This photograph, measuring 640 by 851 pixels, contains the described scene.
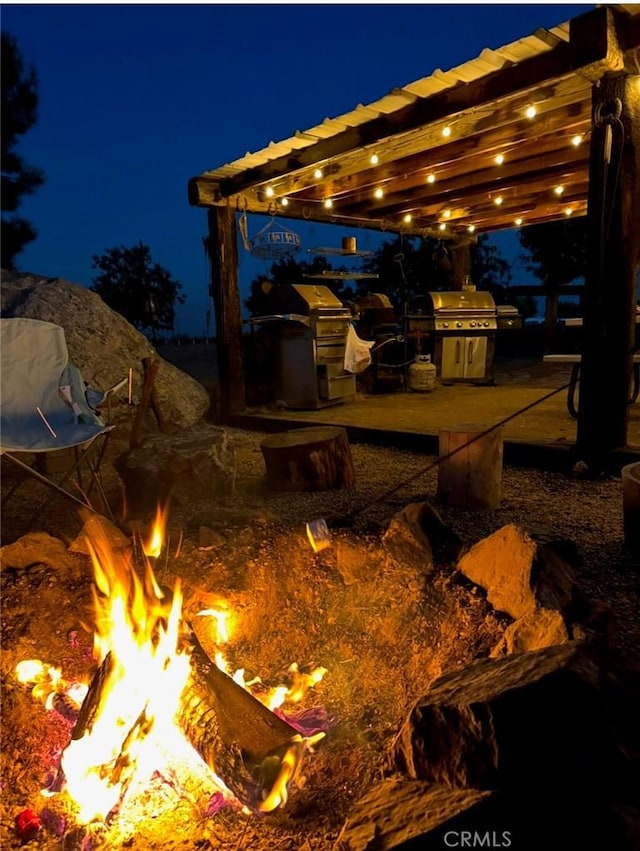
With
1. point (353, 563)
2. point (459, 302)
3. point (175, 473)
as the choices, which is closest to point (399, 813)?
point (353, 563)

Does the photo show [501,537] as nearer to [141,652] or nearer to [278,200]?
[141,652]

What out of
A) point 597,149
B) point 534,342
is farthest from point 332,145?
point 534,342

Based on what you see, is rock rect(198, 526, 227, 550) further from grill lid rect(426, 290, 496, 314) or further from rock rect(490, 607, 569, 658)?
grill lid rect(426, 290, 496, 314)

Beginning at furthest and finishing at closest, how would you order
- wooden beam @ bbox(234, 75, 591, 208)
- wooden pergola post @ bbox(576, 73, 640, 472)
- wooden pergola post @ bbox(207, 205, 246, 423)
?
wooden pergola post @ bbox(207, 205, 246, 423) < wooden beam @ bbox(234, 75, 591, 208) < wooden pergola post @ bbox(576, 73, 640, 472)

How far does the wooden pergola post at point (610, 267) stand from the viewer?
13.1ft

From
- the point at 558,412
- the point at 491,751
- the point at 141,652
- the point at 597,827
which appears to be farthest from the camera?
the point at 558,412

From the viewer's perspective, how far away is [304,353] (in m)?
8.08

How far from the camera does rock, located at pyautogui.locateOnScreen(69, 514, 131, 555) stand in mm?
2746

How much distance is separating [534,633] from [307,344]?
6515 mm

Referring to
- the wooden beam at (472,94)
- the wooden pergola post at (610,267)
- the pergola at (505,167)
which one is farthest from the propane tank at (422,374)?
the wooden pergola post at (610,267)

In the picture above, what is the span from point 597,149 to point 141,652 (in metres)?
4.44

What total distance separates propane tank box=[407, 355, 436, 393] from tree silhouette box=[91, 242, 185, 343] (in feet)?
37.7

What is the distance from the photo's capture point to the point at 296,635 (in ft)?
8.57

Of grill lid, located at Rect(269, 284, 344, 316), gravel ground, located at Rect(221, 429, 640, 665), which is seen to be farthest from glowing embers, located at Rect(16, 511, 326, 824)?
grill lid, located at Rect(269, 284, 344, 316)
